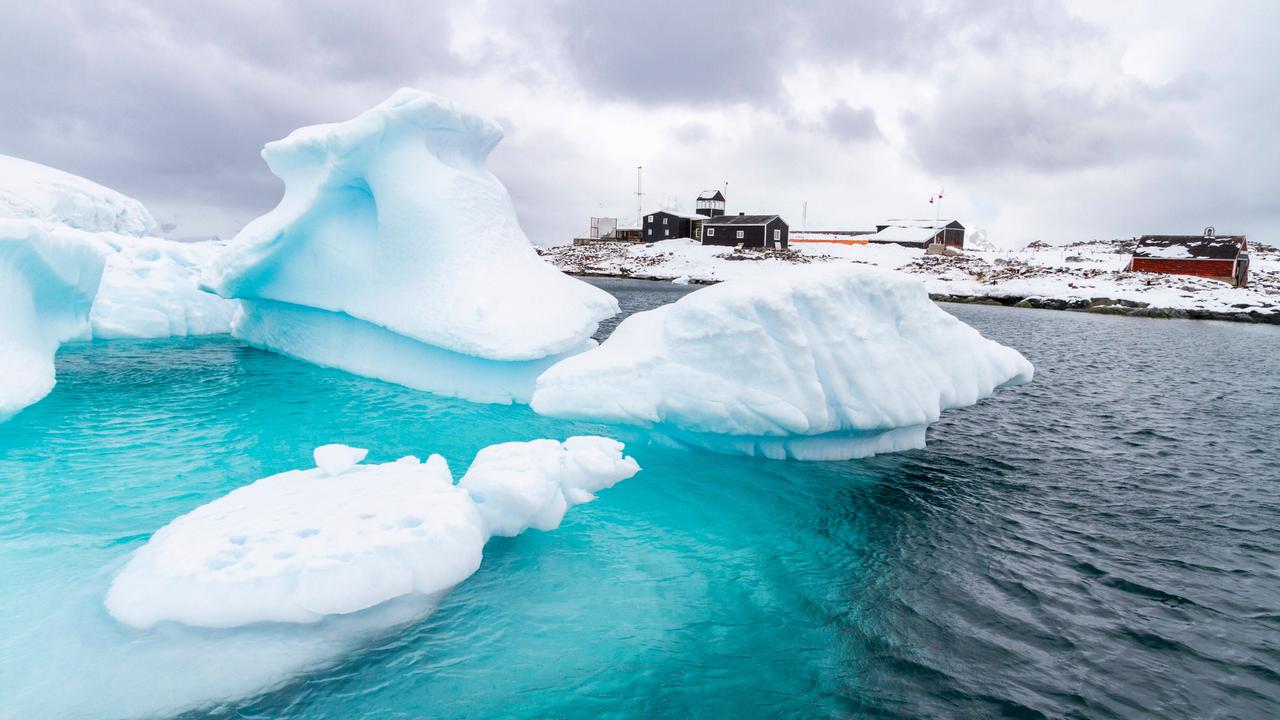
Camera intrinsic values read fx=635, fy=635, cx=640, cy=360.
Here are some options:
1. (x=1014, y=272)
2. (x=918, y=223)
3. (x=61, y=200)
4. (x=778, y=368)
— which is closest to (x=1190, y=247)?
(x=1014, y=272)

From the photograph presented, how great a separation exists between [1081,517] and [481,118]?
1381cm

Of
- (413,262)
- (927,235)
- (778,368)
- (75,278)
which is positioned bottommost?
(778,368)

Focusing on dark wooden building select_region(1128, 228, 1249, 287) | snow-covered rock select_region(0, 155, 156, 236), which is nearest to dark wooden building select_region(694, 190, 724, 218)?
dark wooden building select_region(1128, 228, 1249, 287)

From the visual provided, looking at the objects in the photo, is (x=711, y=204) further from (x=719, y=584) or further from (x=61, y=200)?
(x=719, y=584)

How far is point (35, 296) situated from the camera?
515 inches

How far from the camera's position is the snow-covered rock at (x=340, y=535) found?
15.4 ft

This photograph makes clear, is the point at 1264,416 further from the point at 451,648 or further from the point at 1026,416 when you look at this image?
the point at 451,648

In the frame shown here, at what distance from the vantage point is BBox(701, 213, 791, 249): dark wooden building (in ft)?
221

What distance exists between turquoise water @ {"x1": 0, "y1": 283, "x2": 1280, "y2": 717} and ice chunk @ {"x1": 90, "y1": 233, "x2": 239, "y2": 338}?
790cm

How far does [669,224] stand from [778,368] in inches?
2672

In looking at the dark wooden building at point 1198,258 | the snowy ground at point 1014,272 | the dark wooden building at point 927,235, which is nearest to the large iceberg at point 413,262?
the snowy ground at point 1014,272

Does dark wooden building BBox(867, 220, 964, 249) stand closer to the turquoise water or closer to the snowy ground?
the snowy ground

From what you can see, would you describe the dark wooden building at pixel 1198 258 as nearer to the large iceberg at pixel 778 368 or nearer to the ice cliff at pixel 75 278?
the large iceberg at pixel 778 368

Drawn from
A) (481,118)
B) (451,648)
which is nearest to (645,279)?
(481,118)
